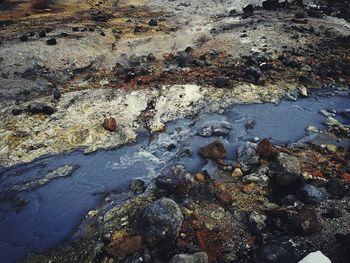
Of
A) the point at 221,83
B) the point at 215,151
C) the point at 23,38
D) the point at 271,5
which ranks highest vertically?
the point at 271,5

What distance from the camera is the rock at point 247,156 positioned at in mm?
7070

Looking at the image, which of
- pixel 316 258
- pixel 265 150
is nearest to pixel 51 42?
pixel 265 150

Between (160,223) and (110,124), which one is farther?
(110,124)

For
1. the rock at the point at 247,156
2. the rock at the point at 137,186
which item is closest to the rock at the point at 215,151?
the rock at the point at 247,156

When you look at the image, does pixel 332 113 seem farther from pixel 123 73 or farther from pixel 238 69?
pixel 123 73

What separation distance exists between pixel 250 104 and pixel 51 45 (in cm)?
687

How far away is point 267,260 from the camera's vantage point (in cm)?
488

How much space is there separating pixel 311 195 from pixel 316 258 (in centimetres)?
146

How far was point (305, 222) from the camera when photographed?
17.4 ft

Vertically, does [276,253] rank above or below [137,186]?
above

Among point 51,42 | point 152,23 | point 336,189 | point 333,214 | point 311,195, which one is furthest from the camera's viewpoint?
point 152,23

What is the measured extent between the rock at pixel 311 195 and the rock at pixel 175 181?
187 centimetres

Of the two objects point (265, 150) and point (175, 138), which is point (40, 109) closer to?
point (175, 138)

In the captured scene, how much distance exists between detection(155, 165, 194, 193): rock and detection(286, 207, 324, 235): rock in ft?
5.79
